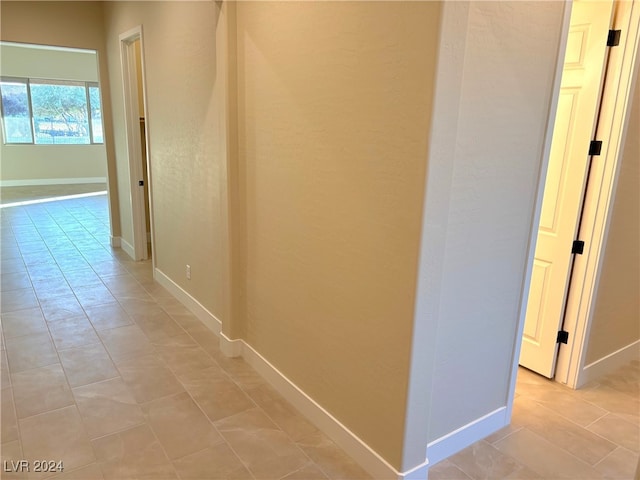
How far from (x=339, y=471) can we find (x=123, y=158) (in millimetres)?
4180

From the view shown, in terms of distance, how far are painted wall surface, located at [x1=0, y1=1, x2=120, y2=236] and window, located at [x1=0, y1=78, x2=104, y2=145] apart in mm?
4865

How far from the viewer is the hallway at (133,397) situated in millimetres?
2047

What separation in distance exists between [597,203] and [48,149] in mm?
10871

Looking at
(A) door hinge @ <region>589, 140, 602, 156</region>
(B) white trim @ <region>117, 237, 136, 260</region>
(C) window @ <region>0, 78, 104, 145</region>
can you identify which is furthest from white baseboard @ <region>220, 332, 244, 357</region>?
(C) window @ <region>0, 78, 104, 145</region>

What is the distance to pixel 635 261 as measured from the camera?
114 inches

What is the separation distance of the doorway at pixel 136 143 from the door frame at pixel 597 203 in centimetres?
360

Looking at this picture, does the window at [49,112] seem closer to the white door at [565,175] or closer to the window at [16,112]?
the window at [16,112]

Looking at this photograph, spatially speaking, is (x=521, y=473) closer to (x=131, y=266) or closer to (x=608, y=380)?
(x=608, y=380)

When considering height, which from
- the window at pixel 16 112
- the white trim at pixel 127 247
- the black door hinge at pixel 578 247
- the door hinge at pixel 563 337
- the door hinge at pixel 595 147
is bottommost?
the white trim at pixel 127 247

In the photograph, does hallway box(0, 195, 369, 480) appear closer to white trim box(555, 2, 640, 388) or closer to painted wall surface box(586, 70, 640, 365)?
white trim box(555, 2, 640, 388)

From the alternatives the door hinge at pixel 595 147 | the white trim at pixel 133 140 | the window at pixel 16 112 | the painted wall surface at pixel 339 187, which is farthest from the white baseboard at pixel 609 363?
the window at pixel 16 112

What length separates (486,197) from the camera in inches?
73.9

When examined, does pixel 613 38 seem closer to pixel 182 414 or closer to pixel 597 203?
pixel 597 203

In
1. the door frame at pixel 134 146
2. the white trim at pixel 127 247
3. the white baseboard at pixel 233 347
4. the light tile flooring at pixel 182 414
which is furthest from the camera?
the white trim at pixel 127 247
